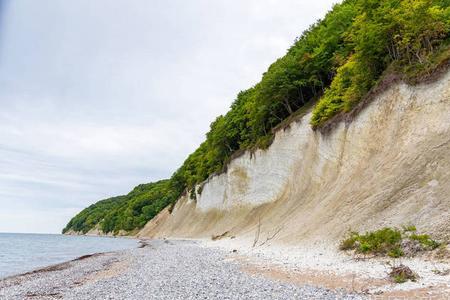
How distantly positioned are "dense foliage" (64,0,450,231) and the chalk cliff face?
75.9 inches

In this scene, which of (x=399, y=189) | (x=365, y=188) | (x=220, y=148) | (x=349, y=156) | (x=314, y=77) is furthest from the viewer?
(x=220, y=148)

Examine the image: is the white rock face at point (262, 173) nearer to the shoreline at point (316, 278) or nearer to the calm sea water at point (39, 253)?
the shoreline at point (316, 278)

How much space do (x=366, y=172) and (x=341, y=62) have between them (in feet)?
38.9

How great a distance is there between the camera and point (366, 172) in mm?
21406

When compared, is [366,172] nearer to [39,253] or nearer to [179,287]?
[179,287]

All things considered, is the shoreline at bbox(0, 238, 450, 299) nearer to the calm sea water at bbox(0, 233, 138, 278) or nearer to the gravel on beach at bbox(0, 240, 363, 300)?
the gravel on beach at bbox(0, 240, 363, 300)

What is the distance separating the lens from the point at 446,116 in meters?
18.1

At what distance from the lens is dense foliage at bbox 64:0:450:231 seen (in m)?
20.8

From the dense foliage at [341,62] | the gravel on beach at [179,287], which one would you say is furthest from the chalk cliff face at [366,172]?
the gravel on beach at [179,287]

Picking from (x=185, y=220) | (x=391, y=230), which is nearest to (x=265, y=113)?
(x=391, y=230)

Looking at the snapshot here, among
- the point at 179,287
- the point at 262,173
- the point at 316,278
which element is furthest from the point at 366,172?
the point at 262,173

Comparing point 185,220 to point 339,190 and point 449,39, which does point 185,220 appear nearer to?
point 339,190

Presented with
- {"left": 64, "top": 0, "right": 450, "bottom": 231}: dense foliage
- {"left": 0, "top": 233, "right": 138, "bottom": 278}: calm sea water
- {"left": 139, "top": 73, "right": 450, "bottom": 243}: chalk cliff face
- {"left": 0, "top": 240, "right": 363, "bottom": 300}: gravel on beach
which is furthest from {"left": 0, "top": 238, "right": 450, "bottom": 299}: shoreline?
{"left": 64, "top": 0, "right": 450, "bottom": 231}: dense foliage

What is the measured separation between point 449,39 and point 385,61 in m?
4.22
